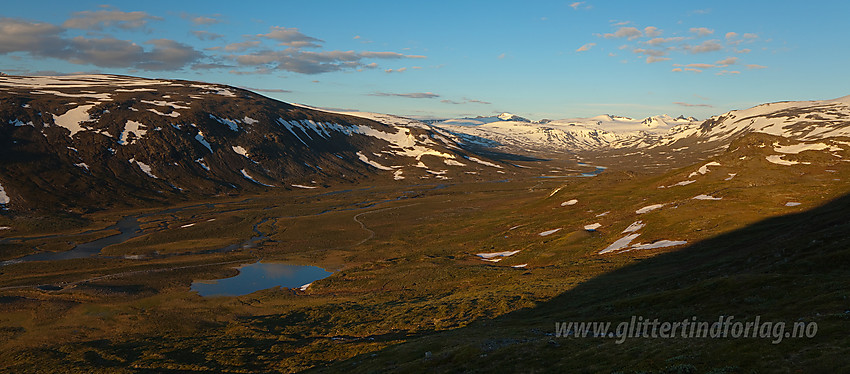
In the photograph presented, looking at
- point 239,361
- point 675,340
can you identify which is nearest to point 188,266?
point 239,361

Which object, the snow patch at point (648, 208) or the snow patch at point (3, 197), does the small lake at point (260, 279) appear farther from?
the snow patch at point (3, 197)

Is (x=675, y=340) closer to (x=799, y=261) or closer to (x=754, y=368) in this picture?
(x=754, y=368)

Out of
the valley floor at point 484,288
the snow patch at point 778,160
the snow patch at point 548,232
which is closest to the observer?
the valley floor at point 484,288

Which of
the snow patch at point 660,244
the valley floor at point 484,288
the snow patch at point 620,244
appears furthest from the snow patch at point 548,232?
the snow patch at point 660,244

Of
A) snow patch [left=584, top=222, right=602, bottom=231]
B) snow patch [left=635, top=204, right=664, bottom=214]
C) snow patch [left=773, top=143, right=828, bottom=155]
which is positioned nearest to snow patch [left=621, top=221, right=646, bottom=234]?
snow patch [left=584, top=222, right=602, bottom=231]

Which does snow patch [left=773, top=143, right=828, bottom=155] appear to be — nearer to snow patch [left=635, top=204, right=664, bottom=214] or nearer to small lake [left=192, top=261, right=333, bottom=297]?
snow patch [left=635, top=204, right=664, bottom=214]

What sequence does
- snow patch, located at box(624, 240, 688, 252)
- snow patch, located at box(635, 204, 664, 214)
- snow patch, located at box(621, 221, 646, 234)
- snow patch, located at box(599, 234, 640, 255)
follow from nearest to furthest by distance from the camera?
snow patch, located at box(624, 240, 688, 252) → snow patch, located at box(599, 234, 640, 255) → snow patch, located at box(621, 221, 646, 234) → snow patch, located at box(635, 204, 664, 214)

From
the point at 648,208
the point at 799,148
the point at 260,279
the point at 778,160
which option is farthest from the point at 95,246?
the point at 799,148

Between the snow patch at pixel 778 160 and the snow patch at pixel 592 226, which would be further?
the snow patch at pixel 778 160

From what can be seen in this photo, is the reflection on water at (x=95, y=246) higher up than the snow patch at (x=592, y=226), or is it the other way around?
the snow patch at (x=592, y=226)

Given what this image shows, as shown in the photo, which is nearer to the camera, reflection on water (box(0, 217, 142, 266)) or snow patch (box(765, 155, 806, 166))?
reflection on water (box(0, 217, 142, 266))
